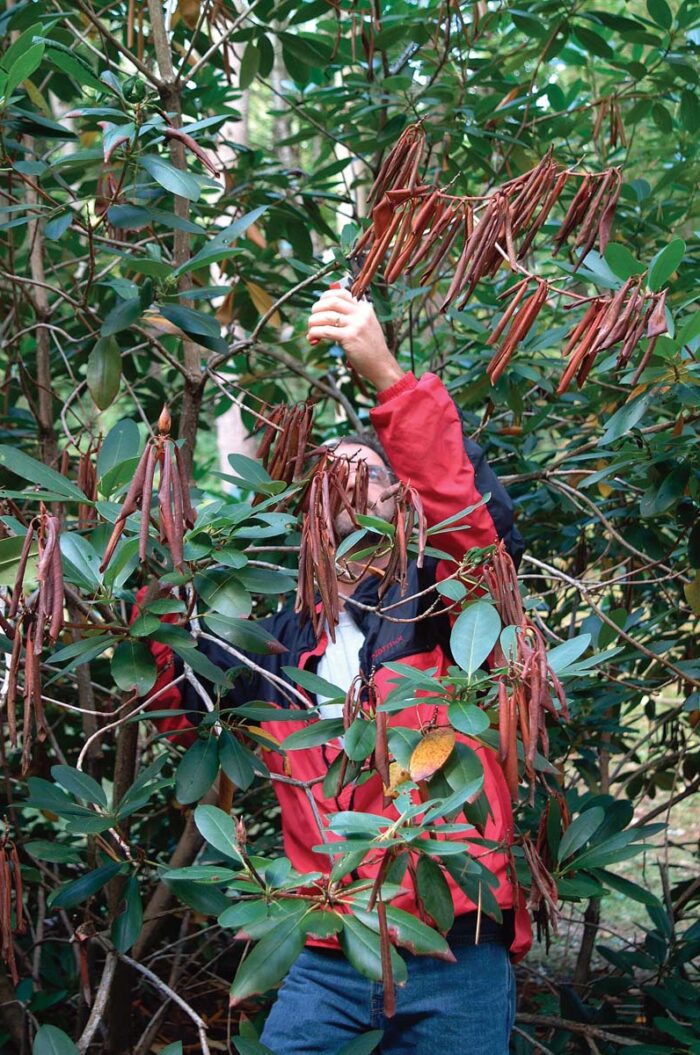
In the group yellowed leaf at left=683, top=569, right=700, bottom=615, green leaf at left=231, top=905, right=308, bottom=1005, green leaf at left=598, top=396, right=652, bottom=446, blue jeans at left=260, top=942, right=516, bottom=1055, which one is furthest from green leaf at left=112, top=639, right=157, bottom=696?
yellowed leaf at left=683, top=569, right=700, bottom=615

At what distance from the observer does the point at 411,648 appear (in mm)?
2029

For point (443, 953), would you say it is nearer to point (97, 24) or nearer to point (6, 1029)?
point (6, 1029)

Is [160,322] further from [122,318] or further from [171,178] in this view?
[171,178]

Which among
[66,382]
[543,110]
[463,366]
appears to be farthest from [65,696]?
[543,110]

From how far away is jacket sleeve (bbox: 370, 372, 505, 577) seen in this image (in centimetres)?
182

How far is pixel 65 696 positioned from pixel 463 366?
4.69 feet

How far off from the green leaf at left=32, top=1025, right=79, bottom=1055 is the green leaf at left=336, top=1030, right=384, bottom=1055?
0.44 metres

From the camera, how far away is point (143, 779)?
1792 mm

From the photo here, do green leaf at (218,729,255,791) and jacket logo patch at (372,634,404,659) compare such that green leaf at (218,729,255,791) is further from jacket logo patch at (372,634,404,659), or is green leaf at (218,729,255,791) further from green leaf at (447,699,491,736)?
green leaf at (447,699,491,736)

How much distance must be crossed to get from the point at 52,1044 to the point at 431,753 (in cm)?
82

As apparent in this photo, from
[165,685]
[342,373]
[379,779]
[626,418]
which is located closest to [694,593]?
[626,418]

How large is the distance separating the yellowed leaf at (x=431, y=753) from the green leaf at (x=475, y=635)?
0.32 ft

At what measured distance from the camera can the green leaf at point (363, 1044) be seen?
1802 millimetres

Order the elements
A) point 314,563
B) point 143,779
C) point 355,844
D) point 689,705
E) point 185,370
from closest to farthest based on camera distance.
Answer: point 355,844 → point 314,563 → point 143,779 → point 185,370 → point 689,705
